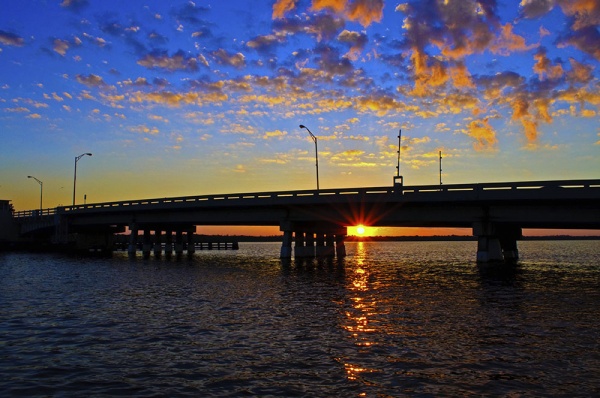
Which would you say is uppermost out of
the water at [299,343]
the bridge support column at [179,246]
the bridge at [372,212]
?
the bridge at [372,212]

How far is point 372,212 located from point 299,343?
43.2 meters

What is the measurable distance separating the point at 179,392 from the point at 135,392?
3.06 ft

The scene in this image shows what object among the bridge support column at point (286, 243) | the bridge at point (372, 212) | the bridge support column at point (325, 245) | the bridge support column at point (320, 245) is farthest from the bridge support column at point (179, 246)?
the bridge support column at point (286, 243)

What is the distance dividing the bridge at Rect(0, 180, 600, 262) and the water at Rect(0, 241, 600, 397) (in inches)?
756

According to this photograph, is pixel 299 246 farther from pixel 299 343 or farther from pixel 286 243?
pixel 299 343

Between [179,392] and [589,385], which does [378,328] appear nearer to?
[589,385]

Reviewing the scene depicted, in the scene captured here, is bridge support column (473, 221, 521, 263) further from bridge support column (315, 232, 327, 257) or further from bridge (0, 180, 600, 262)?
bridge support column (315, 232, 327, 257)

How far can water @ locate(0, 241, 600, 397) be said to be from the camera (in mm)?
11320

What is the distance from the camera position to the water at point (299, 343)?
11320 mm

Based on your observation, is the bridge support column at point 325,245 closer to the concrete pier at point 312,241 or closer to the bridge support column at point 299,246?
the concrete pier at point 312,241

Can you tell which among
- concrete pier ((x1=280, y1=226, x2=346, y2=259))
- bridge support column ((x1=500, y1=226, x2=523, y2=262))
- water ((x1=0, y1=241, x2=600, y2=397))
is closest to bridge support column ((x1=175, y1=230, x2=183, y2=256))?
concrete pier ((x1=280, y1=226, x2=346, y2=259))

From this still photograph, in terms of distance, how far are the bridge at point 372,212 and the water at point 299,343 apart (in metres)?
19.2

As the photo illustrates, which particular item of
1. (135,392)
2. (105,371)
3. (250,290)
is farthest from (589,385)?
(250,290)

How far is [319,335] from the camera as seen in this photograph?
16.8m
